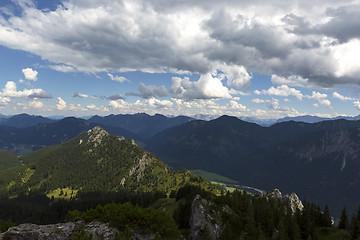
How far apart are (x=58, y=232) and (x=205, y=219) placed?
220 ft

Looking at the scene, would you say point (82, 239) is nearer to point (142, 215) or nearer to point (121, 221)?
point (121, 221)

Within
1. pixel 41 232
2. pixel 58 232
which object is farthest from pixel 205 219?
pixel 41 232

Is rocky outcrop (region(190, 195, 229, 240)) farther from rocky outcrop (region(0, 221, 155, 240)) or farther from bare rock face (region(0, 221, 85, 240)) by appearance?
bare rock face (region(0, 221, 85, 240))

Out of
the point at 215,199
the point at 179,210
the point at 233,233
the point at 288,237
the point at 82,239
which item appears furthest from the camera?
the point at 179,210

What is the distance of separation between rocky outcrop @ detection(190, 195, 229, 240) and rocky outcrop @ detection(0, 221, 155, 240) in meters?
48.4

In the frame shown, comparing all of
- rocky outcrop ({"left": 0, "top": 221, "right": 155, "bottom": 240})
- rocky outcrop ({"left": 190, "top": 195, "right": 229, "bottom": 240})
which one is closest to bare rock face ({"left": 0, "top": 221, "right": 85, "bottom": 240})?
rocky outcrop ({"left": 0, "top": 221, "right": 155, "bottom": 240})

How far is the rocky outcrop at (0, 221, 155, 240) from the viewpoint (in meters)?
58.1

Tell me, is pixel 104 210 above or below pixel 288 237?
above

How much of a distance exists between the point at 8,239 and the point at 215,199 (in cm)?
9695

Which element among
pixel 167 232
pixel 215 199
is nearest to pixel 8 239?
pixel 167 232

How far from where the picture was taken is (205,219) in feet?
338

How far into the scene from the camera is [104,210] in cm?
6862

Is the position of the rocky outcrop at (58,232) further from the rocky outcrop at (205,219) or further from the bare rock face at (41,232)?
the rocky outcrop at (205,219)

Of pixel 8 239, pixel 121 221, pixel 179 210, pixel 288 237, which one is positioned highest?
pixel 121 221
